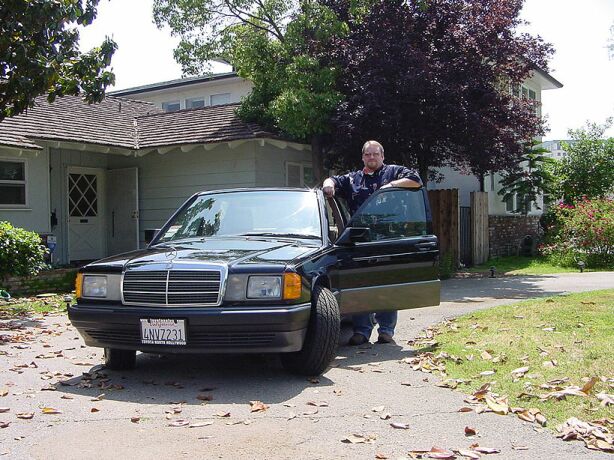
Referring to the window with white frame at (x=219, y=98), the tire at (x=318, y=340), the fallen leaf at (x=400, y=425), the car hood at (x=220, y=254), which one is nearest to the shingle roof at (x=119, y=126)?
the window with white frame at (x=219, y=98)

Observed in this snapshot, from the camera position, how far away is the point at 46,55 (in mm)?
9039

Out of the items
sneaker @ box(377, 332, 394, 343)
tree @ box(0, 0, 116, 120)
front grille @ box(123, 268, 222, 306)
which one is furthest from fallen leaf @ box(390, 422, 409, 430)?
tree @ box(0, 0, 116, 120)

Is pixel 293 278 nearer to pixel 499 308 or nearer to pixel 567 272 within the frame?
pixel 499 308

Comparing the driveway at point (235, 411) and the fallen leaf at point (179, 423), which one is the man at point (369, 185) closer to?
the driveway at point (235, 411)

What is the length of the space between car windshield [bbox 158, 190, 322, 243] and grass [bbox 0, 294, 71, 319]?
4154mm

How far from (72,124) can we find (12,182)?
222 cm

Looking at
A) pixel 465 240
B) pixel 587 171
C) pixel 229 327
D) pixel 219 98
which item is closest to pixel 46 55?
pixel 229 327

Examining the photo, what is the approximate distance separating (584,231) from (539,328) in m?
11.8

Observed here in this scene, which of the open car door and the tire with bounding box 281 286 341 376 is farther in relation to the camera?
the open car door

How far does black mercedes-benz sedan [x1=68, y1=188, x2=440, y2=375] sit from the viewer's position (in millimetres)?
5051

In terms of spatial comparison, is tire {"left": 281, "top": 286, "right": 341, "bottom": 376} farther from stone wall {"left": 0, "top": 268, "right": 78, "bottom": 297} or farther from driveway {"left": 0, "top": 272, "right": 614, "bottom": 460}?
stone wall {"left": 0, "top": 268, "right": 78, "bottom": 297}

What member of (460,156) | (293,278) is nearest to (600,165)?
(460,156)

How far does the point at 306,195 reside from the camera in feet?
22.1

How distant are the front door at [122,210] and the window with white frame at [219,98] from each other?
7.79 metres
